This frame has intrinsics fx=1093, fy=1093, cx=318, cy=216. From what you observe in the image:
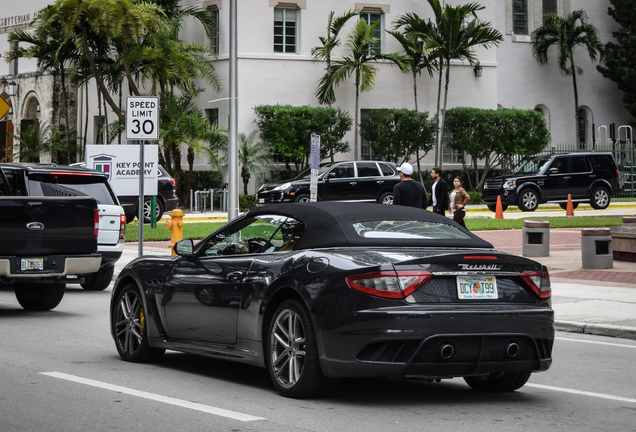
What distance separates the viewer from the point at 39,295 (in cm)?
1423

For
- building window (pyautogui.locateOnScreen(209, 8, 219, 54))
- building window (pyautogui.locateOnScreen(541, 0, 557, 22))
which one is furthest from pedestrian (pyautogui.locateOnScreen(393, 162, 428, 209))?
building window (pyautogui.locateOnScreen(541, 0, 557, 22))

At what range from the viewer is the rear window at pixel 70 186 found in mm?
14781

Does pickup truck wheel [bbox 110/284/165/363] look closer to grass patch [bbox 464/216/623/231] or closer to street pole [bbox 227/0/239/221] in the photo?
street pole [bbox 227/0/239/221]

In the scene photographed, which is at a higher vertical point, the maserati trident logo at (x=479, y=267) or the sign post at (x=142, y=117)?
the sign post at (x=142, y=117)

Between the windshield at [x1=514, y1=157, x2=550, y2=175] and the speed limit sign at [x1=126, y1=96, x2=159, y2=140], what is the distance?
21.5 metres

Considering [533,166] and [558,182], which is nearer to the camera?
[558,182]

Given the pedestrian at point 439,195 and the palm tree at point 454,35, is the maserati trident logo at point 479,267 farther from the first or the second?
the palm tree at point 454,35

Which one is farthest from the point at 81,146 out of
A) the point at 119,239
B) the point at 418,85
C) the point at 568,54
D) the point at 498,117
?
the point at 119,239

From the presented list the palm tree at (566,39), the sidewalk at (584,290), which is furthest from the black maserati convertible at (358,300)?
the palm tree at (566,39)

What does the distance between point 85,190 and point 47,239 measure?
9.79ft

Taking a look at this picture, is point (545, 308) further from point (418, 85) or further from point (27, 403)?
point (418, 85)

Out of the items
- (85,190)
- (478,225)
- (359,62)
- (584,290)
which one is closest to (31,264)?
(85,190)

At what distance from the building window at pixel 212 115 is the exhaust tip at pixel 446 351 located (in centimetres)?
3482

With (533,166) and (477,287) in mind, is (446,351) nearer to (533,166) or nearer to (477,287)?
(477,287)
